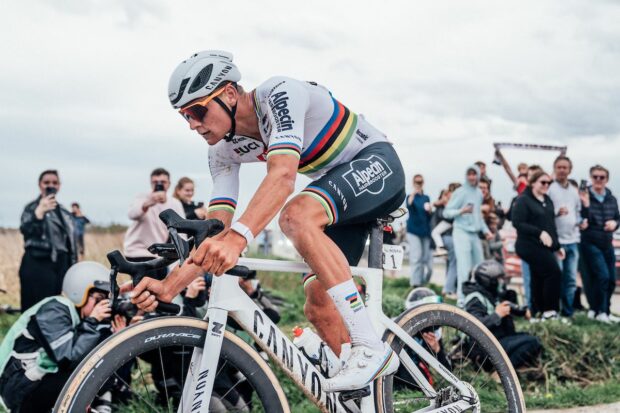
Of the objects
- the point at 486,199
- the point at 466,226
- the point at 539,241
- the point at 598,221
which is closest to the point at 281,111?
the point at 539,241

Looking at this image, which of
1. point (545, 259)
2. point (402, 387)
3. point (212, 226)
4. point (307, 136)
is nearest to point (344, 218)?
point (307, 136)

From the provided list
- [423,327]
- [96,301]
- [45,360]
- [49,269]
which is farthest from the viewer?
[49,269]

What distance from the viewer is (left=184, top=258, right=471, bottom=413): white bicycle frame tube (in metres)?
3.06

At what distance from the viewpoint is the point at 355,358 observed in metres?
3.35

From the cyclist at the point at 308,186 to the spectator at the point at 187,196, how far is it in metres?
5.16

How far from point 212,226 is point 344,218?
2.56ft

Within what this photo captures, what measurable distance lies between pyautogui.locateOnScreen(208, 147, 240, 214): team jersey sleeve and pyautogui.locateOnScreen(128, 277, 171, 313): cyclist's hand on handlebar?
0.69 m

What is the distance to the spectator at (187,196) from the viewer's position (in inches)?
352

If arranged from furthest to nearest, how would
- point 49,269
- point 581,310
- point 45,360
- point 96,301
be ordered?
point 581,310 < point 49,269 < point 96,301 < point 45,360

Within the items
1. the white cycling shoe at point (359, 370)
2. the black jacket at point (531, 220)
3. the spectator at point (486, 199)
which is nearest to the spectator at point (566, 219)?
the black jacket at point (531, 220)

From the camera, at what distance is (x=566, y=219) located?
9.74 m

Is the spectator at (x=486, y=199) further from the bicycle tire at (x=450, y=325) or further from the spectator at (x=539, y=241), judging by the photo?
the bicycle tire at (x=450, y=325)

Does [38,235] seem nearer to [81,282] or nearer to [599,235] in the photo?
[81,282]

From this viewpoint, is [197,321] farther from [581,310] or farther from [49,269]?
[581,310]
